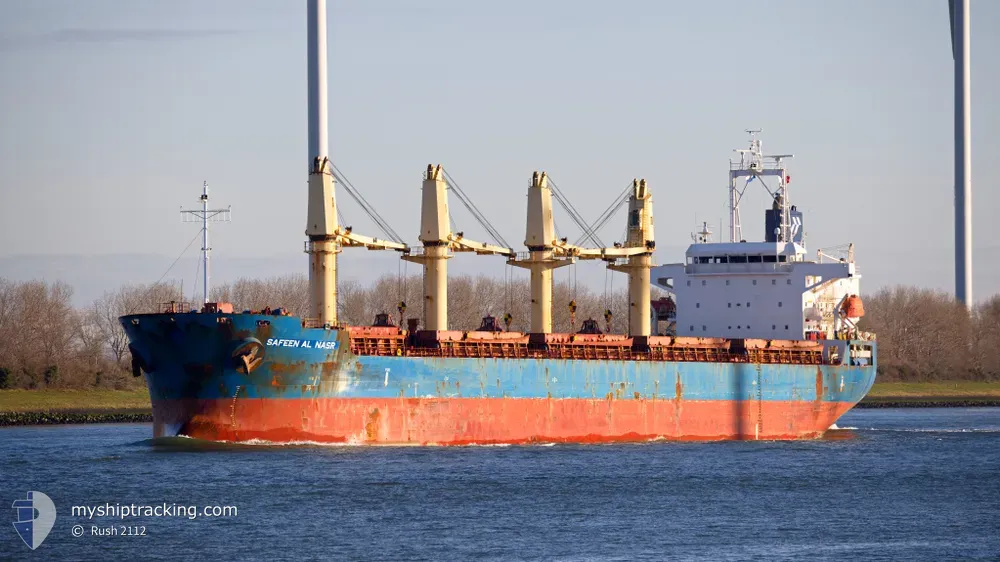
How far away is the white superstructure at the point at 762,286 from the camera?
4400cm

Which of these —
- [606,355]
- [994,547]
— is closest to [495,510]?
[994,547]

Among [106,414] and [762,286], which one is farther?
[106,414]

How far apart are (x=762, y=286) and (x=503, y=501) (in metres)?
20.1

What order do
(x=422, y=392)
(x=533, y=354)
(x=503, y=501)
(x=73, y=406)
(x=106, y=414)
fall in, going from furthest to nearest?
(x=73, y=406), (x=106, y=414), (x=533, y=354), (x=422, y=392), (x=503, y=501)

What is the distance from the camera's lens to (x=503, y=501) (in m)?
26.2

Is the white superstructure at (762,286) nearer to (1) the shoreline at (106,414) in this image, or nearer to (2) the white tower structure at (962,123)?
(1) the shoreline at (106,414)

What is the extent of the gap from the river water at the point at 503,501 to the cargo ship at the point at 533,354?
1097mm

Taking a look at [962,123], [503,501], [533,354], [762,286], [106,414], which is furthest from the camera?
[962,123]

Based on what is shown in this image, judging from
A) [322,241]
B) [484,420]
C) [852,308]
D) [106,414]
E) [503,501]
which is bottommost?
[503,501]

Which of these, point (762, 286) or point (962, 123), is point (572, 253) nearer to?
point (762, 286)

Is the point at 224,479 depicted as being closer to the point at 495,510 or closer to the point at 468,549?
the point at 495,510

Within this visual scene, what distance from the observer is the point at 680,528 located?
24.1 m

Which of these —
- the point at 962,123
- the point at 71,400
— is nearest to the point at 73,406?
the point at 71,400

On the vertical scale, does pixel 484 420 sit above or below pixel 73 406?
above
